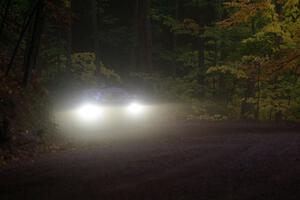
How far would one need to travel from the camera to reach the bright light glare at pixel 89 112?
23.4 m

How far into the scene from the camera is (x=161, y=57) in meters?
43.1

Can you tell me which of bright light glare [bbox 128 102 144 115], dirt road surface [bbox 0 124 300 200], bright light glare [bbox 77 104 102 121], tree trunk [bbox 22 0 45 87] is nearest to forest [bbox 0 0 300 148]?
tree trunk [bbox 22 0 45 87]

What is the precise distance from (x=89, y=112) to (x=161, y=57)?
802 inches

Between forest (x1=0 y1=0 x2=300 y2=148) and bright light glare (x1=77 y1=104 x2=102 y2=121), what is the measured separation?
2589mm

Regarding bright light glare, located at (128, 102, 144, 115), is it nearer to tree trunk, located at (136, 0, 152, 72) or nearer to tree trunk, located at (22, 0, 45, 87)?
tree trunk, located at (22, 0, 45, 87)

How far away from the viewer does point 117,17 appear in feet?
148

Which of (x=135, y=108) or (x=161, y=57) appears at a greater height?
(x=161, y=57)

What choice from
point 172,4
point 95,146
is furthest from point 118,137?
point 172,4

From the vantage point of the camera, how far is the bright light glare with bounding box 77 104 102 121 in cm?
2339

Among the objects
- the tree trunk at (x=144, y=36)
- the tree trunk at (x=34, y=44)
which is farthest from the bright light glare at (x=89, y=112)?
the tree trunk at (x=144, y=36)

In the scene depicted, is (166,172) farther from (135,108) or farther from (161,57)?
(161,57)

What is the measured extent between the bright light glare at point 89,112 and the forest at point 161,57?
2589 mm

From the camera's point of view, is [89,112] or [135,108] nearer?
[89,112]

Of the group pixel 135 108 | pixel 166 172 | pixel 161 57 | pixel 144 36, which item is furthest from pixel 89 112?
pixel 161 57
